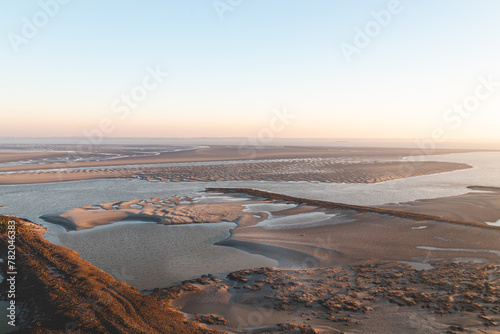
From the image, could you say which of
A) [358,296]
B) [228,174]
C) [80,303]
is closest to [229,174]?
[228,174]

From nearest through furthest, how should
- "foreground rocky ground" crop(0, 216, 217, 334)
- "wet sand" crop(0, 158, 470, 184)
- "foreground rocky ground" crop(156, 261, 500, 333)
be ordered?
"foreground rocky ground" crop(0, 216, 217, 334), "foreground rocky ground" crop(156, 261, 500, 333), "wet sand" crop(0, 158, 470, 184)

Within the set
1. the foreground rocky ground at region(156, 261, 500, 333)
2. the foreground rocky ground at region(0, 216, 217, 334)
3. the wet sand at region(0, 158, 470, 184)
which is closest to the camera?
the foreground rocky ground at region(0, 216, 217, 334)

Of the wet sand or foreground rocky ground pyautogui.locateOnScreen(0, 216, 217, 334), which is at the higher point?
the wet sand

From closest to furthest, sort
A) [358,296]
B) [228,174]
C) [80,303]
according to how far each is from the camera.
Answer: [80,303]
[358,296]
[228,174]

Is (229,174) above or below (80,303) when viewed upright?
above

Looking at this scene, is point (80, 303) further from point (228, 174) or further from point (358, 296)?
point (228, 174)

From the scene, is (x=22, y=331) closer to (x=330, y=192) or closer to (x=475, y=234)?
(x=475, y=234)

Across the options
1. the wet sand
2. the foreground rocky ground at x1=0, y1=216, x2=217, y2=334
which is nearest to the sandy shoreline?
the wet sand

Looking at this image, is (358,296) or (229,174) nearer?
(358,296)

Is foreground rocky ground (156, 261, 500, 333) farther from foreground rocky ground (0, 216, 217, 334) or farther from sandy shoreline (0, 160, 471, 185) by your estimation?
sandy shoreline (0, 160, 471, 185)

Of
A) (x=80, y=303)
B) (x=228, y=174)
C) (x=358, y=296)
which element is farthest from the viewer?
(x=228, y=174)

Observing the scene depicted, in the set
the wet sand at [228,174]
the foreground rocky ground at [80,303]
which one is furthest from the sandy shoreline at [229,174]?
the foreground rocky ground at [80,303]

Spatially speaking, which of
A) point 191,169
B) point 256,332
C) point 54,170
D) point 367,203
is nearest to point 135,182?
point 191,169

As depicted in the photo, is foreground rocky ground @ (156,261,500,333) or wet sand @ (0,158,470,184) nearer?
foreground rocky ground @ (156,261,500,333)
